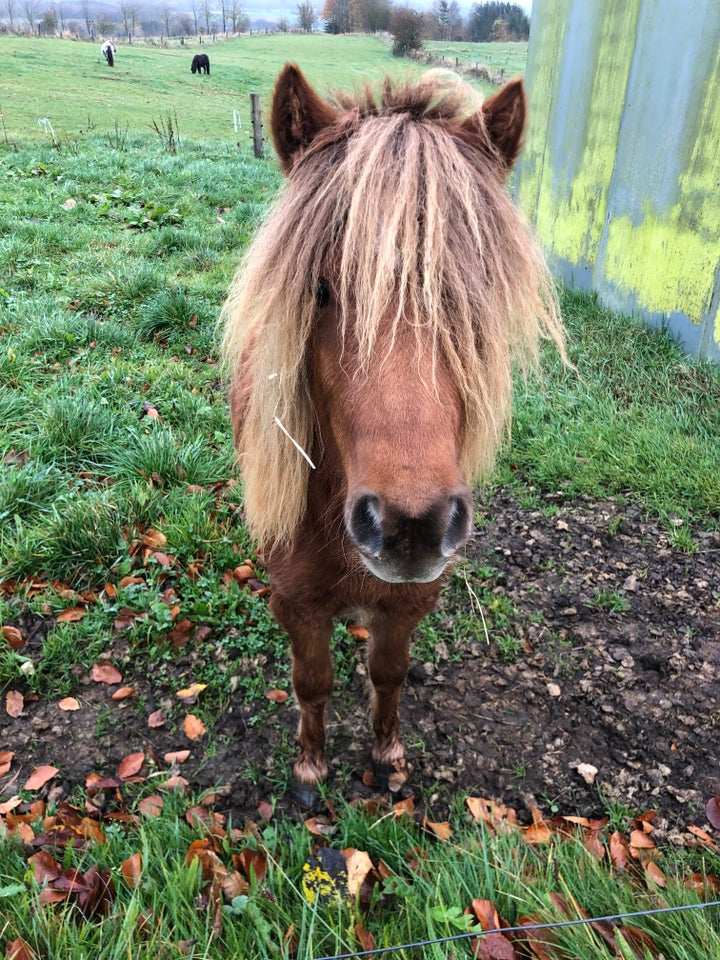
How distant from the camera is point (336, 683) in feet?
9.27

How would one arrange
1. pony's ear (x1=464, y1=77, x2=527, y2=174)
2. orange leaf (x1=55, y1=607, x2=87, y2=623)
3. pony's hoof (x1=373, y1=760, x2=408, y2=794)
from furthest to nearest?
orange leaf (x1=55, y1=607, x2=87, y2=623) → pony's hoof (x1=373, y1=760, x2=408, y2=794) → pony's ear (x1=464, y1=77, x2=527, y2=174)

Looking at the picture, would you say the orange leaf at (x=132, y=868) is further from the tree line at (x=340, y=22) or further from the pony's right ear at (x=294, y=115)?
the tree line at (x=340, y=22)

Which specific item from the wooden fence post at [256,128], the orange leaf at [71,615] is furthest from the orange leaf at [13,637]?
the wooden fence post at [256,128]

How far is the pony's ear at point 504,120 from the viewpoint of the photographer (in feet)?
5.28

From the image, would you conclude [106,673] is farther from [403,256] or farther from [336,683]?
[403,256]

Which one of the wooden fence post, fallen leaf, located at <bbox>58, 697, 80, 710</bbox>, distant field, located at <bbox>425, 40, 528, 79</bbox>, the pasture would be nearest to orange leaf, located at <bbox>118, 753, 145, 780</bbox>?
the pasture

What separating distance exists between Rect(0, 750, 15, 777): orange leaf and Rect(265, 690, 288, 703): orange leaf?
1030mm

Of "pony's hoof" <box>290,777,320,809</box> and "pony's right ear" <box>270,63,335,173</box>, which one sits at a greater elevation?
"pony's right ear" <box>270,63,335,173</box>

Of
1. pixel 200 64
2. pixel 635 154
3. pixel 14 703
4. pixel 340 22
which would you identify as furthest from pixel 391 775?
pixel 340 22

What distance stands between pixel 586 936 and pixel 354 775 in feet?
3.74

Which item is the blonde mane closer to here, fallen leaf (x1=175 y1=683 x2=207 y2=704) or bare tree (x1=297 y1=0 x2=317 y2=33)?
fallen leaf (x1=175 y1=683 x2=207 y2=704)

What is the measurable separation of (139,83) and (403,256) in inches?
1104

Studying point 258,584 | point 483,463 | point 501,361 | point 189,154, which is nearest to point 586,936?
point 483,463

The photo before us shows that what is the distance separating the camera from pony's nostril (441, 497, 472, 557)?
4.09 feet
